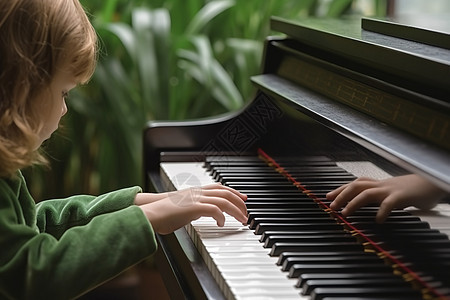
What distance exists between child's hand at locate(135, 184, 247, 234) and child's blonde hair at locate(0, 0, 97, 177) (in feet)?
0.76

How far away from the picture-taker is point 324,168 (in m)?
1.58

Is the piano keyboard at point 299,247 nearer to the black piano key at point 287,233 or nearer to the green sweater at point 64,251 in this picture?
the black piano key at point 287,233

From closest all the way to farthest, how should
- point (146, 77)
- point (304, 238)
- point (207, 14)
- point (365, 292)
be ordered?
point (365, 292)
point (304, 238)
point (146, 77)
point (207, 14)

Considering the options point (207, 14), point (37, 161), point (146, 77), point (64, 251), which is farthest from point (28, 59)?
point (207, 14)

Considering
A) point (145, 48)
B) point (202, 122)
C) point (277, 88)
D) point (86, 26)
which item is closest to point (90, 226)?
point (86, 26)

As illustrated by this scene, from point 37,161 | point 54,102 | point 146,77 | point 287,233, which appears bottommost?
point 146,77

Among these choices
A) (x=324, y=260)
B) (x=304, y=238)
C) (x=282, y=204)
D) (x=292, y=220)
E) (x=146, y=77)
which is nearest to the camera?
(x=324, y=260)

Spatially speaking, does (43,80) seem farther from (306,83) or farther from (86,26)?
(306,83)

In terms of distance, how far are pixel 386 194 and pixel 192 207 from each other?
1.15ft

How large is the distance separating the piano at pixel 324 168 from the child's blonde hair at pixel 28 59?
352mm

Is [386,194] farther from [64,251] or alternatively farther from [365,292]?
[64,251]

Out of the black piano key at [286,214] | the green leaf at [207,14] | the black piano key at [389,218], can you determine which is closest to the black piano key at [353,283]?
the black piano key at [389,218]

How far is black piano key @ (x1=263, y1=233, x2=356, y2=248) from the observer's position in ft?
4.42

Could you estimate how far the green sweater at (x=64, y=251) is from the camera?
1255 millimetres
